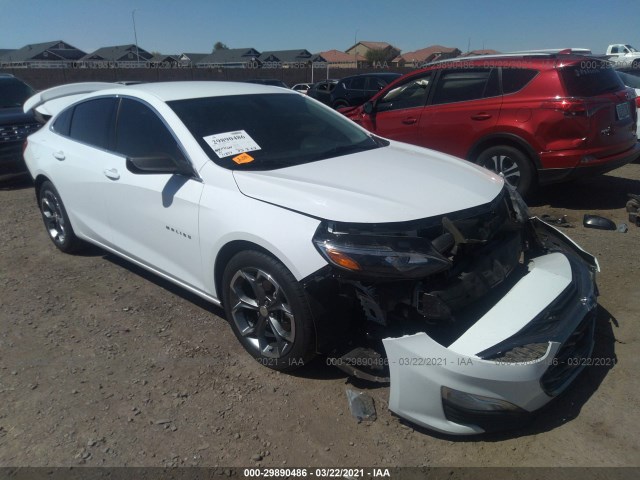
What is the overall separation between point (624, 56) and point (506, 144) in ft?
97.8

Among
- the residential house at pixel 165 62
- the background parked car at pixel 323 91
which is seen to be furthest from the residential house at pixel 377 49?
the background parked car at pixel 323 91

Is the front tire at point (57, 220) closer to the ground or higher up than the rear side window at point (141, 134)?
closer to the ground

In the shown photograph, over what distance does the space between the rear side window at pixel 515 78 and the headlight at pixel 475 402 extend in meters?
4.53

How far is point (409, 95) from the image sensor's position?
6.80 m

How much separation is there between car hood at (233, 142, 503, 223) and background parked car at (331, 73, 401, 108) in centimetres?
1155

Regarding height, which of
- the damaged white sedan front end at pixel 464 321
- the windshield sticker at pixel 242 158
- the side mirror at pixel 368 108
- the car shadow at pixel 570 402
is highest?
the windshield sticker at pixel 242 158

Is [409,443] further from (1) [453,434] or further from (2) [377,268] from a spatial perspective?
(2) [377,268]

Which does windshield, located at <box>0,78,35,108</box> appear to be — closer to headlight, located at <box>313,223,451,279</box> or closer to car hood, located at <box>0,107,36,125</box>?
car hood, located at <box>0,107,36,125</box>

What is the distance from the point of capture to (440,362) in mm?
2211

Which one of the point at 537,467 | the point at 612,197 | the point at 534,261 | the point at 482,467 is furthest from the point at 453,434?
the point at 612,197

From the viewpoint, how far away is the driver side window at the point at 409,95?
261 inches

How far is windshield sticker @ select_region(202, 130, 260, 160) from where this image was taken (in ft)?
10.4

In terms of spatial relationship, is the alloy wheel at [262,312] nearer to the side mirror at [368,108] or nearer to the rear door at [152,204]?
the rear door at [152,204]

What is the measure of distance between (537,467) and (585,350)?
0.76m
